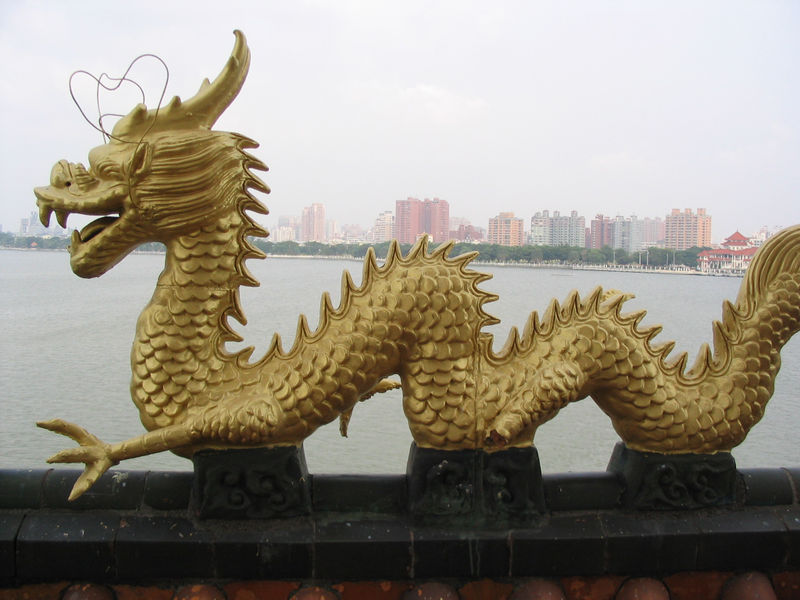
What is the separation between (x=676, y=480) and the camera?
2850mm

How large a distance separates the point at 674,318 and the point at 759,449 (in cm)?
762

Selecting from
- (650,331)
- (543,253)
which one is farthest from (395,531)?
(543,253)

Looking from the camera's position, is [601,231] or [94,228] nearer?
[94,228]

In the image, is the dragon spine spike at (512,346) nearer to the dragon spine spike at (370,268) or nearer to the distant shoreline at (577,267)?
the dragon spine spike at (370,268)

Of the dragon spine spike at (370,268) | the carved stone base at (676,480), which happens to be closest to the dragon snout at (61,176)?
the dragon spine spike at (370,268)

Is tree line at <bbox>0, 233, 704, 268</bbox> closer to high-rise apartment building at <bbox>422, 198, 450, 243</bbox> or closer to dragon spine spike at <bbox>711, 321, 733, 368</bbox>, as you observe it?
high-rise apartment building at <bbox>422, 198, 450, 243</bbox>

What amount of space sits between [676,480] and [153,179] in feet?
7.83

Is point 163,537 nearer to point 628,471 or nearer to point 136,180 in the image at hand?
point 136,180

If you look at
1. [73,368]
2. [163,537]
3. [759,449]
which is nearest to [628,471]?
[163,537]

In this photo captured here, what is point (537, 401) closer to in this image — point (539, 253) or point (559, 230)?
point (539, 253)

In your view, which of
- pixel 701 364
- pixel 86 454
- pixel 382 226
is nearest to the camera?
pixel 86 454

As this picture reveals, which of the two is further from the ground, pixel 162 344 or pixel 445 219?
pixel 445 219

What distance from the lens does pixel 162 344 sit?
262 cm

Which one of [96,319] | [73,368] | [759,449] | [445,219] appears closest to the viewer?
[759,449]
